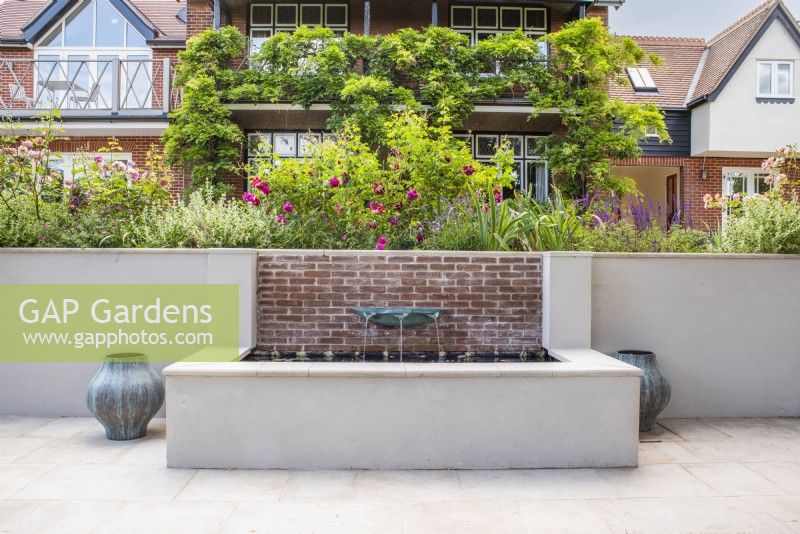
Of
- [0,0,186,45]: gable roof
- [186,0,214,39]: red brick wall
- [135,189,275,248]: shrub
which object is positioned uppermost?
[0,0,186,45]: gable roof

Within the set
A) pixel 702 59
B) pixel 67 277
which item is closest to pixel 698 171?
pixel 702 59

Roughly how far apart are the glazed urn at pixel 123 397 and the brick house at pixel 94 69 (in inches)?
348

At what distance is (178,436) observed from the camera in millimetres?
4586

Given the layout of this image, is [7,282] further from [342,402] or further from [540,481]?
[540,481]

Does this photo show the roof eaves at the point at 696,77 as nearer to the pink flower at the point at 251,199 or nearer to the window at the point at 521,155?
the window at the point at 521,155

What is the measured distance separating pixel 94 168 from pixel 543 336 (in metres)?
4.78

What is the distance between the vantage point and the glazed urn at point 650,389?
553cm

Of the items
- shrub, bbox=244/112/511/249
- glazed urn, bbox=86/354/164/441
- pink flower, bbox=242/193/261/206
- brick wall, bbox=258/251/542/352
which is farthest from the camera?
pink flower, bbox=242/193/261/206

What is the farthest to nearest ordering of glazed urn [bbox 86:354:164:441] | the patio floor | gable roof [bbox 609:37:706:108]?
gable roof [bbox 609:37:706:108], glazed urn [bbox 86:354:164:441], the patio floor

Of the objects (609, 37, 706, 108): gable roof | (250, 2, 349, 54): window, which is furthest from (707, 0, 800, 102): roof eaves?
(250, 2, 349, 54): window

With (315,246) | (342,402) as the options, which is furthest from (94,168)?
(342,402)

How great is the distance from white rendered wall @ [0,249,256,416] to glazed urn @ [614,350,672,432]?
378 centimetres

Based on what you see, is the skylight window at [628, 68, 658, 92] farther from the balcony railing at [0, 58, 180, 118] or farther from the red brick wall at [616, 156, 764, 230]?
the balcony railing at [0, 58, 180, 118]

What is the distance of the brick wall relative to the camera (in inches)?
234
